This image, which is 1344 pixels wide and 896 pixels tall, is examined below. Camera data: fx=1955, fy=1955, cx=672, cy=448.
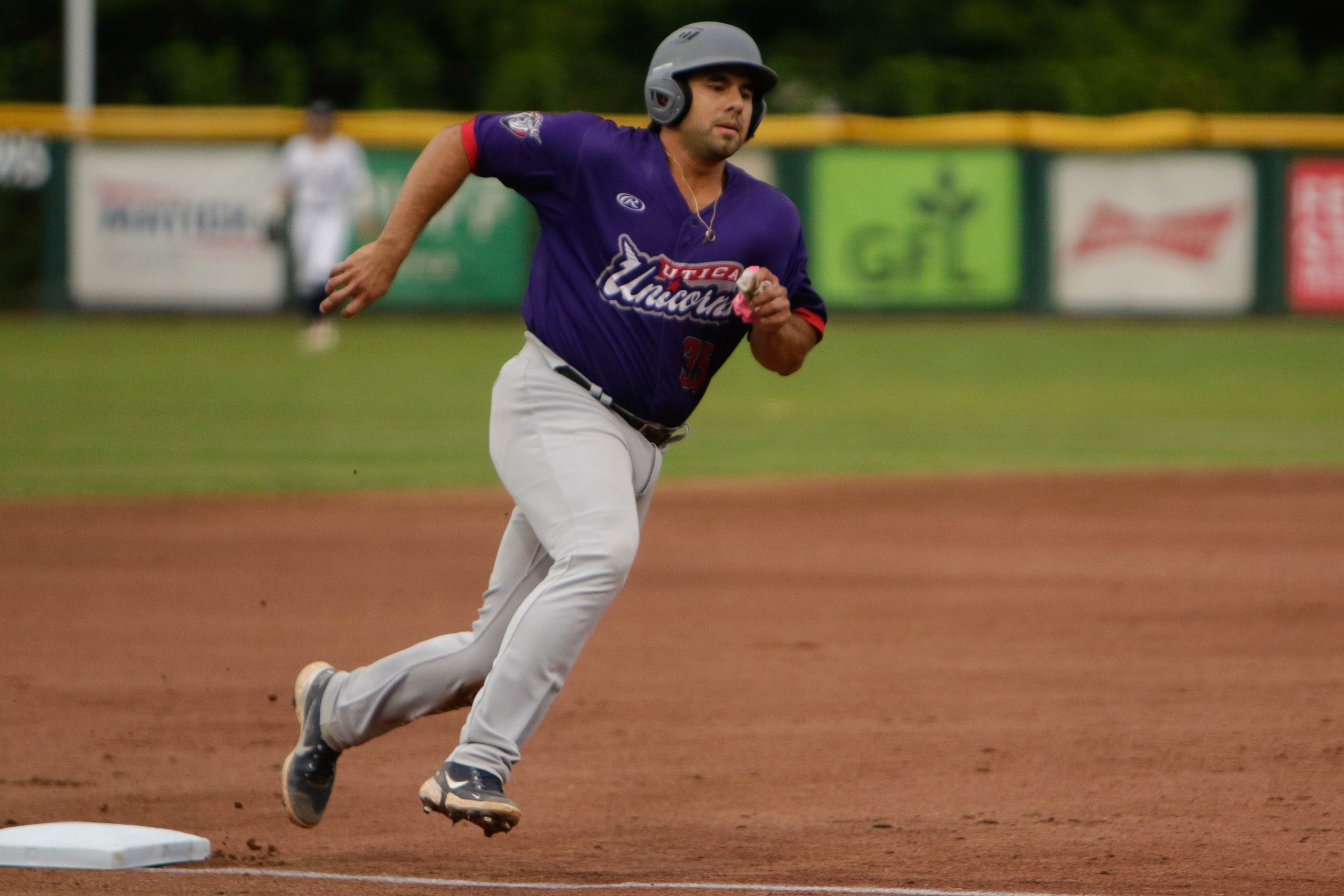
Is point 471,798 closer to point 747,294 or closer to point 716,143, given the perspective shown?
point 747,294

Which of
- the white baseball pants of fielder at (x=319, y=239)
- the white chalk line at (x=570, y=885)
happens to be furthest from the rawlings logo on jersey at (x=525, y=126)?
the white baseball pants of fielder at (x=319, y=239)

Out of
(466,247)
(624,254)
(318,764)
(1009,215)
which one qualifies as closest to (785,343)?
(624,254)

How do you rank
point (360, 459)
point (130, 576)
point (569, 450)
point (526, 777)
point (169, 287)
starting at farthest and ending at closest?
point (169, 287) < point (360, 459) < point (130, 576) < point (526, 777) < point (569, 450)

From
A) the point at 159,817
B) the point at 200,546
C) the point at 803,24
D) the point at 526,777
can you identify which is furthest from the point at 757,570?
the point at 803,24

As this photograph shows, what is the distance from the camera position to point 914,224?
22547mm

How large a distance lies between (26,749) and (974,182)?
1855 centimetres

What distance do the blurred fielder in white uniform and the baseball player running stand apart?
1429 centimetres

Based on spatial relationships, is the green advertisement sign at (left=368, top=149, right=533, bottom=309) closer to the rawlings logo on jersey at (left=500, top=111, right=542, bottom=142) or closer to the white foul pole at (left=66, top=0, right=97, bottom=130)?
the white foul pole at (left=66, top=0, right=97, bottom=130)

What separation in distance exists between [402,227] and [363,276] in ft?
0.48

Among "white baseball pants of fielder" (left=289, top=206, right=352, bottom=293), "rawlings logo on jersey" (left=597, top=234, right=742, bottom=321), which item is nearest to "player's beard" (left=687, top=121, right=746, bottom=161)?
"rawlings logo on jersey" (left=597, top=234, right=742, bottom=321)

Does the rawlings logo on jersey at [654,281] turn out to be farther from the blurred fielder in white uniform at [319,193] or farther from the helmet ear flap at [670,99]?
the blurred fielder in white uniform at [319,193]

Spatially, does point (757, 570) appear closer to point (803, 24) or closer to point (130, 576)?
point (130, 576)

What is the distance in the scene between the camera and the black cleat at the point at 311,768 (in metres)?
4.37

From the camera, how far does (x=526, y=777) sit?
5160mm
